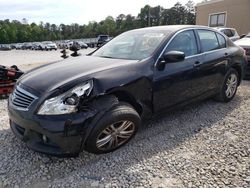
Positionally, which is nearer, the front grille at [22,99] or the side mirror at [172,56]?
the front grille at [22,99]

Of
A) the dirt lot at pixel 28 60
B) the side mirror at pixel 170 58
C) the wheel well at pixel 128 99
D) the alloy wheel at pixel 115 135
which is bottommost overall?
the dirt lot at pixel 28 60

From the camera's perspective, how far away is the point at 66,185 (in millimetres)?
2746

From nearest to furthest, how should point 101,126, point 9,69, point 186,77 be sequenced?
point 101,126
point 186,77
point 9,69

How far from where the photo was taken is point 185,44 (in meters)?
4.20

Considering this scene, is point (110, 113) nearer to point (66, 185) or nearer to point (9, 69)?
point (66, 185)

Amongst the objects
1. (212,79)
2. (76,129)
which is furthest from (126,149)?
(212,79)

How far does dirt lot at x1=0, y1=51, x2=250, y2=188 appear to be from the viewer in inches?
111

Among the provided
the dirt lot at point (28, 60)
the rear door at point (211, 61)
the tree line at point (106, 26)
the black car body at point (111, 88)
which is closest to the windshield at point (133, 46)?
the black car body at point (111, 88)

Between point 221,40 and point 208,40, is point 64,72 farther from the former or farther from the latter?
point 221,40

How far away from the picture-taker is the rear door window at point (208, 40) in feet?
14.9

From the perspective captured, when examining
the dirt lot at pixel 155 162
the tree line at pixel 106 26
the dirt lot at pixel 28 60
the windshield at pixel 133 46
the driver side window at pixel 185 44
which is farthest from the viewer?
the tree line at pixel 106 26

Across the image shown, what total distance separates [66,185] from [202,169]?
5.01 ft

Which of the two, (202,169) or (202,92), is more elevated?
(202,92)

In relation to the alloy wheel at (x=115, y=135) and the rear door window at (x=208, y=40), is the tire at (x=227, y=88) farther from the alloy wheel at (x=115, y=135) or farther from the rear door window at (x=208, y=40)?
the alloy wheel at (x=115, y=135)
